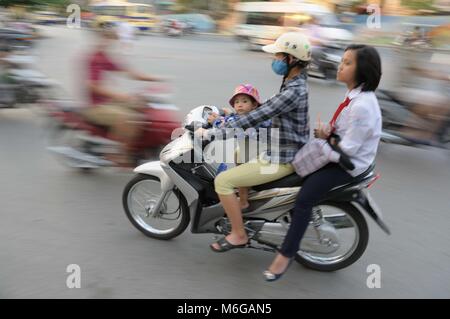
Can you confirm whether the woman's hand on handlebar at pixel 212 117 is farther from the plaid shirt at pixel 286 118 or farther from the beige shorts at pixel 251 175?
the beige shorts at pixel 251 175

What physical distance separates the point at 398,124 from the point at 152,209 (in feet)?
11.7

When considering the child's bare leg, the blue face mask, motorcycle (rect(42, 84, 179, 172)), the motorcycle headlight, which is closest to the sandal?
the child's bare leg

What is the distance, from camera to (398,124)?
18.6 ft

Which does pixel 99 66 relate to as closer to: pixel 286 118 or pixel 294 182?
pixel 286 118

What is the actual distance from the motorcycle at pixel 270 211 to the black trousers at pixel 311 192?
0.13 m

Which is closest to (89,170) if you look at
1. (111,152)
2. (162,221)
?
(111,152)

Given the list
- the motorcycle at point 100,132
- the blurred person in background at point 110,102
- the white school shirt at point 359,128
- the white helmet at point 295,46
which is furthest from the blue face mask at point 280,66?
the blurred person in background at point 110,102

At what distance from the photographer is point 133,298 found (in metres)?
2.84

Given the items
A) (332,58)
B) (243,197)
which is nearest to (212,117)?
(243,197)

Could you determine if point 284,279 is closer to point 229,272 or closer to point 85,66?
point 229,272

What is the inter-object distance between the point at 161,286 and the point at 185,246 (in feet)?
1.75

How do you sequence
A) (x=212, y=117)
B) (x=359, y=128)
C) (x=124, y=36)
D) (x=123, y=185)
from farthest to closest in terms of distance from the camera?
(x=124, y=36)
(x=123, y=185)
(x=212, y=117)
(x=359, y=128)

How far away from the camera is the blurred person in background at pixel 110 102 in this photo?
4.47 m

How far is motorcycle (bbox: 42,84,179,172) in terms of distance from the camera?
450cm
